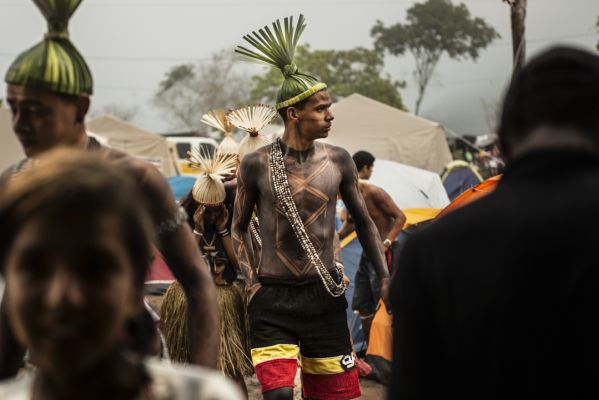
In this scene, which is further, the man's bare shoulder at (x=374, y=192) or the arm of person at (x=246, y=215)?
the man's bare shoulder at (x=374, y=192)

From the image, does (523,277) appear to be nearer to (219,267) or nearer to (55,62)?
(55,62)

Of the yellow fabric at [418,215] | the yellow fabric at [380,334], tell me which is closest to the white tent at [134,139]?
the yellow fabric at [418,215]

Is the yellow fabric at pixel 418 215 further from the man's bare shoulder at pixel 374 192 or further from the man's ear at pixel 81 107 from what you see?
the man's ear at pixel 81 107

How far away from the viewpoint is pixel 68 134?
3.18 metres

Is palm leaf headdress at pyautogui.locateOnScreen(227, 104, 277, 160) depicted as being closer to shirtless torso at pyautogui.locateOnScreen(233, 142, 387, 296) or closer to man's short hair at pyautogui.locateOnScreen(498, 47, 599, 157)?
shirtless torso at pyautogui.locateOnScreen(233, 142, 387, 296)

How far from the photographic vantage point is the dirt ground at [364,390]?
329 inches

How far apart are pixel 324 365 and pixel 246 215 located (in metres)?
0.98

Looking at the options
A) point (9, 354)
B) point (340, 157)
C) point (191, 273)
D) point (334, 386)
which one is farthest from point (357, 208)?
point (9, 354)

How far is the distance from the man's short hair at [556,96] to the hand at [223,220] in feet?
16.9

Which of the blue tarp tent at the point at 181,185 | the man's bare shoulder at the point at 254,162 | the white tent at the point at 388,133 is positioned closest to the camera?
the man's bare shoulder at the point at 254,162

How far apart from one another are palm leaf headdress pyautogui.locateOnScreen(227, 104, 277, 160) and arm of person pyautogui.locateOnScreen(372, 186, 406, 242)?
251 centimetres

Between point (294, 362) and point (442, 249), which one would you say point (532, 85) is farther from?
point (294, 362)

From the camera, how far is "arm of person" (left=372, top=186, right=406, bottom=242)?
9734 mm

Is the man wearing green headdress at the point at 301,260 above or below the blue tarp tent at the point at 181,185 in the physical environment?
above
